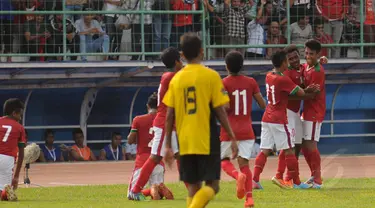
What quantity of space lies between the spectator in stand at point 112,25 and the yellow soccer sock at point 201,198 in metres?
15.1

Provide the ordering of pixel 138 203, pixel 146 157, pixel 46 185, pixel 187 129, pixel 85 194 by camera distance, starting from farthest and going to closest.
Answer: pixel 46 185
pixel 85 194
pixel 146 157
pixel 138 203
pixel 187 129

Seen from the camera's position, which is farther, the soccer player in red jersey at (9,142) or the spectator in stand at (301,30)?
the spectator in stand at (301,30)

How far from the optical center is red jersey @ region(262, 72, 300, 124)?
15.8 m

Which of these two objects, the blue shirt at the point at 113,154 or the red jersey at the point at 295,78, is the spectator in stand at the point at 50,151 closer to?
the blue shirt at the point at 113,154

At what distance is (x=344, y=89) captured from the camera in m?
29.1

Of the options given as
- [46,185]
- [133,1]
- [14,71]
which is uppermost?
[133,1]

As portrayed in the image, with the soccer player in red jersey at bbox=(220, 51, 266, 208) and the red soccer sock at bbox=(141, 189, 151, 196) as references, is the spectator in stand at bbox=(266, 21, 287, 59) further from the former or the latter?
the soccer player in red jersey at bbox=(220, 51, 266, 208)

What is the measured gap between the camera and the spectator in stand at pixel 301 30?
87.9 ft

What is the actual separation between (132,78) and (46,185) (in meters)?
8.37

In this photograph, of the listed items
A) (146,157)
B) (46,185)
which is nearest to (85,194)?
(146,157)

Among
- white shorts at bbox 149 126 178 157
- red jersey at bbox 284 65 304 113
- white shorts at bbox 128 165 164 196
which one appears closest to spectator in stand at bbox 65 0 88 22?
red jersey at bbox 284 65 304 113

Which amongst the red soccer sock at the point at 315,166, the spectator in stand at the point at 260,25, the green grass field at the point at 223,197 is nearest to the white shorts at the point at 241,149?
the green grass field at the point at 223,197

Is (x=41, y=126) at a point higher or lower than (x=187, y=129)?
lower

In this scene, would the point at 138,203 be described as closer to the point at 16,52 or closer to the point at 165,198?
the point at 165,198
